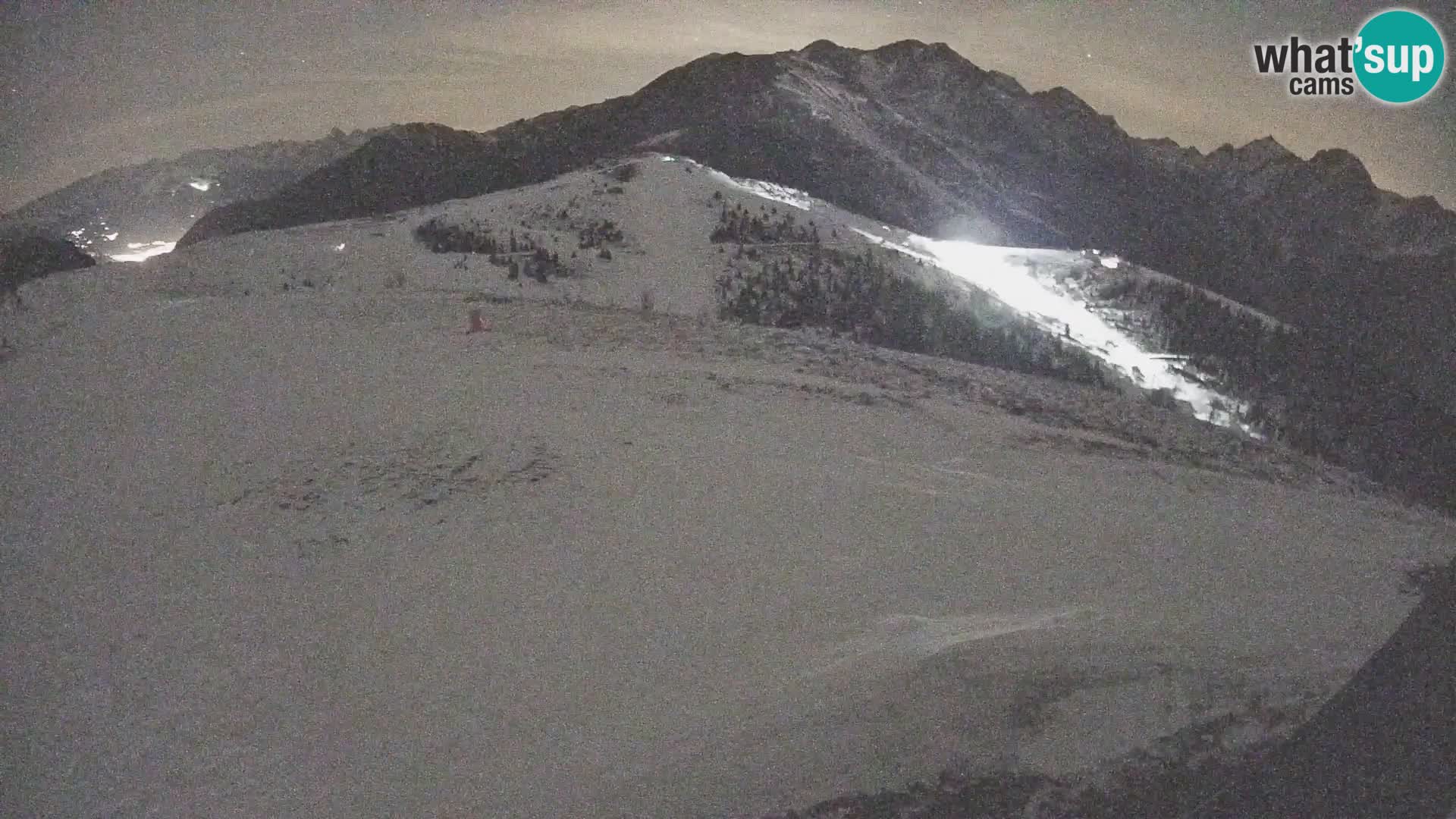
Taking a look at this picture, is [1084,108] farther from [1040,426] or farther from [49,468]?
[49,468]

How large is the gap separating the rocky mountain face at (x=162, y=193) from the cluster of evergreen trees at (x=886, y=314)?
27.3ft

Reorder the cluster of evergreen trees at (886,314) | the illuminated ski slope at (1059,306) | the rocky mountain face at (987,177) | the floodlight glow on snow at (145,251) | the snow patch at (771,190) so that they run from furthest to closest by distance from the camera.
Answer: the rocky mountain face at (987,177)
the snow patch at (771,190)
the floodlight glow on snow at (145,251)
the illuminated ski slope at (1059,306)
the cluster of evergreen trees at (886,314)

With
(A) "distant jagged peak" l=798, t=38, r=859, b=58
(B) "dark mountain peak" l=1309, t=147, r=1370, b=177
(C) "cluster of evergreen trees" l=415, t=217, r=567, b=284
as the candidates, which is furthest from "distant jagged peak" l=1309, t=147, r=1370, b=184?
(C) "cluster of evergreen trees" l=415, t=217, r=567, b=284

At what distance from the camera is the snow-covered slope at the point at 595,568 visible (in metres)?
4.13

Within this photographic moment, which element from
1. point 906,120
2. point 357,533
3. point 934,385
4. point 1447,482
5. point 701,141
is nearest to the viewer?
point 357,533

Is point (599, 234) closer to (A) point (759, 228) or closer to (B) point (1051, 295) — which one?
(A) point (759, 228)

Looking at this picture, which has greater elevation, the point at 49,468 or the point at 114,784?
the point at 49,468

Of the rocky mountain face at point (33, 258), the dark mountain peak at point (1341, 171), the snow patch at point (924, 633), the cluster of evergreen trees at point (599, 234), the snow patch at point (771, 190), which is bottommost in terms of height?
the snow patch at point (924, 633)

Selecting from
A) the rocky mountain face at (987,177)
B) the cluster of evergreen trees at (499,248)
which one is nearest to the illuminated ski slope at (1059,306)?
the rocky mountain face at (987,177)

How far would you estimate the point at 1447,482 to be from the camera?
33.3 feet

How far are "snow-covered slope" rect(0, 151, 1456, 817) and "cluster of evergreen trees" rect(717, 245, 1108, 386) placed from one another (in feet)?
7.65

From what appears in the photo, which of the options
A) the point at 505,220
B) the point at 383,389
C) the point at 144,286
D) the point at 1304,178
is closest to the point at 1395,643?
the point at 383,389

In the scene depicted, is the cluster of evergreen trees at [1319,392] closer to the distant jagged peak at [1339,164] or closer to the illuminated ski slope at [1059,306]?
the illuminated ski slope at [1059,306]

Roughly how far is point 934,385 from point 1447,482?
578 centimetres
